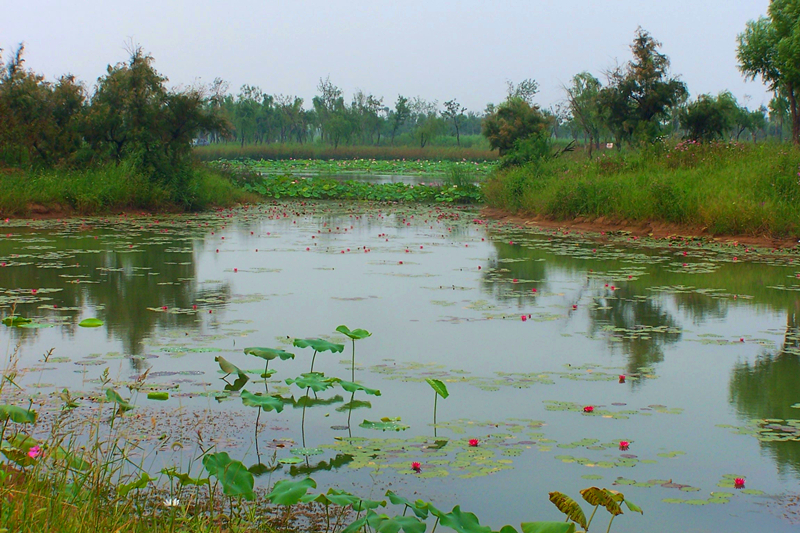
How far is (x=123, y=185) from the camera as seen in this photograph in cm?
2011

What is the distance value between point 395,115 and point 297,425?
84587mm

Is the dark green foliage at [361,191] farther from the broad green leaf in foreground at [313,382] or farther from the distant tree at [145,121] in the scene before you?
the broad green leaf in foreground at [313,382]

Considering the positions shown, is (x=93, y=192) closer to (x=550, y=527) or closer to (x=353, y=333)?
(x=353, y=333)

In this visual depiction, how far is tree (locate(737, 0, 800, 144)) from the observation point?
3028 cm

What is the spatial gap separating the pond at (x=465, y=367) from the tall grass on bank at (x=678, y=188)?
7.55ft

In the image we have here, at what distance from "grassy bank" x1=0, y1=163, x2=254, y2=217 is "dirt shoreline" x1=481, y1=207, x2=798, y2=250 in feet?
27.8

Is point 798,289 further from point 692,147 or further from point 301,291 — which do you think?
point 692,147

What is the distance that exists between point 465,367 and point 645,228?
37.9 feet

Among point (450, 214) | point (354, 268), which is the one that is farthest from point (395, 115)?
point (354, 268)

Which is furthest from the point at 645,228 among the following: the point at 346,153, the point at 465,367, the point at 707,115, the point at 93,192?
the point at 346,153

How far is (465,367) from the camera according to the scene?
5891 millimetres

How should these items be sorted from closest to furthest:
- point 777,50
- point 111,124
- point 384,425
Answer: point 384,425 → point 111,124 → point 777,50

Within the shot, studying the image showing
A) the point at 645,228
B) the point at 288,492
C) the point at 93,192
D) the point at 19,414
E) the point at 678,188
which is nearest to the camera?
the point at 288,492

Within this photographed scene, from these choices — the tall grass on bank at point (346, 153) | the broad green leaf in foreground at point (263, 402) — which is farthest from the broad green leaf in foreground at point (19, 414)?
the tall grass on bank at point (346, 153)
